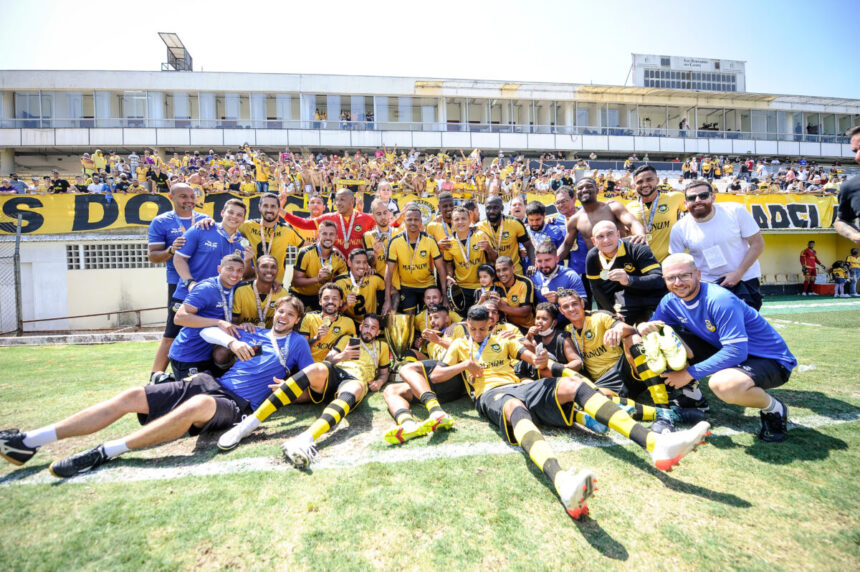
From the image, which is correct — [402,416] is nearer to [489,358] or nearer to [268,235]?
[489,358]

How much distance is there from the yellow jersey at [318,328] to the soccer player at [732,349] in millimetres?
3369

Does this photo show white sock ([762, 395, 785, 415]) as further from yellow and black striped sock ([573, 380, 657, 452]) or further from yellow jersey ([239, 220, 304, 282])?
yellow jersey ([239, 220, 304, 282])

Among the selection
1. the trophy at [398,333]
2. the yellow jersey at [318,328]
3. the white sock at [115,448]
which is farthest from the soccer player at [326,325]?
the white sock at [115,448]

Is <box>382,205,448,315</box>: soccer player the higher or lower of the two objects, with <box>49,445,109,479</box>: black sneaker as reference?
higher

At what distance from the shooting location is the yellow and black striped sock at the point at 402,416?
3.69m

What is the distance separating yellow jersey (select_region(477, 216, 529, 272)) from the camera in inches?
239

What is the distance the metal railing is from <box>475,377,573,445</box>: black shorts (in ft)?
95.6

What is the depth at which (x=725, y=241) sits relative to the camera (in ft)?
14.5

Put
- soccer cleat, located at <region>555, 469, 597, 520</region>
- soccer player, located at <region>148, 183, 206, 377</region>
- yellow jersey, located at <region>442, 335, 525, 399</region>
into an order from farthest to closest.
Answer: soccer player, located at <region>148, 183, 206, 377</region> → yellow jersey, located at <region>442, 335, 525, 399</region> → soccer cleat, located at <region>555, 469, 597, 520</region>

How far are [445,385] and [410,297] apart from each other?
1.89 meters

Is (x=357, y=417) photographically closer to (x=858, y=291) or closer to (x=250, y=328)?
(x=250, y=328)

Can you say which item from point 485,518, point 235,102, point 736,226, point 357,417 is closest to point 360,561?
point 485,518

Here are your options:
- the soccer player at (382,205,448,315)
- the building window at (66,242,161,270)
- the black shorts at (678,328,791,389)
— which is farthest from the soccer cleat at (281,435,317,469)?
the building window at (66,242,161,270)

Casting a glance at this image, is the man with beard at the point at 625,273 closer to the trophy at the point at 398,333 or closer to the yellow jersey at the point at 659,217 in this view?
the yellow jersey at the point at 659,217
